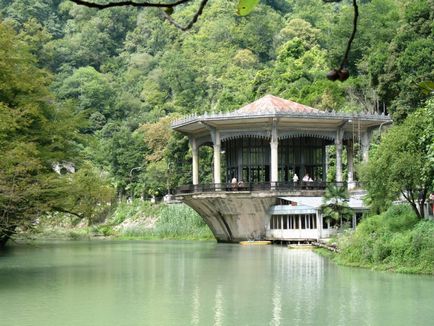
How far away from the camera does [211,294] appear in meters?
17.3

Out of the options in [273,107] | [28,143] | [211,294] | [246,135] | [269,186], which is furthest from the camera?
[246,135]

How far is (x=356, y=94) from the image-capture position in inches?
2077

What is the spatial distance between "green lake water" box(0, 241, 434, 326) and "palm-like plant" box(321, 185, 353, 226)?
6.74 meters

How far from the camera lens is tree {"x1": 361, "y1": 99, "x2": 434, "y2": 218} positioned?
2267 cm

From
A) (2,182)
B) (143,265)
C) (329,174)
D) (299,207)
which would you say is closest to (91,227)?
(329,174)

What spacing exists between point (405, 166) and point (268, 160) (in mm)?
18291

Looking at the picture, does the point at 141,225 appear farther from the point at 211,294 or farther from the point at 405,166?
the point at 211,294

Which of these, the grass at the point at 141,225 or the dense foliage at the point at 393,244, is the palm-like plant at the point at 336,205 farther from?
the grass at the point at 141,225

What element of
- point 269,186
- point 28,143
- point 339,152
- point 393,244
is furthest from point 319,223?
point 28,143

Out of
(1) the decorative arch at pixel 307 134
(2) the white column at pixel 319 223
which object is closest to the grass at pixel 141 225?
(1) the decorative arch at pixel 307 134

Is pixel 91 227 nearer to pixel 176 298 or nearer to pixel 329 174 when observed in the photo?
pixel 329 174

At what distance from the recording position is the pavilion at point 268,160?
37.4 meters

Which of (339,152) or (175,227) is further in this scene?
(175,227)

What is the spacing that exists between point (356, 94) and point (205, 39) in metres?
37.7
